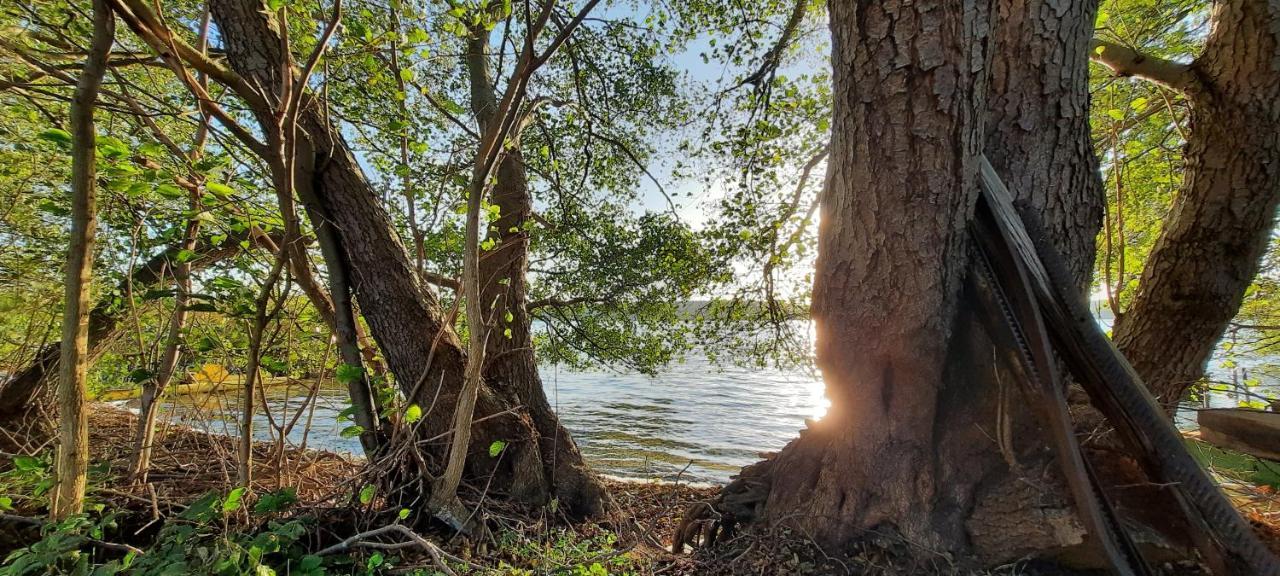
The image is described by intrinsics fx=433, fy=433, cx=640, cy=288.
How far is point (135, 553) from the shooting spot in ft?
5.05

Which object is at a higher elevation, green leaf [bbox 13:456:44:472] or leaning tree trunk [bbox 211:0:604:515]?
leaning tree trunk [bbox 211:0:604:515]

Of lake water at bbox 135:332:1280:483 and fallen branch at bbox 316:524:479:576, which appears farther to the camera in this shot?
lake water at bbox 135:332:1280:483

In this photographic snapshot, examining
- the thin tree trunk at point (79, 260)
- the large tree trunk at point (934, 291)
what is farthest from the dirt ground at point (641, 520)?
the thin tree trunk at point (79, 260)

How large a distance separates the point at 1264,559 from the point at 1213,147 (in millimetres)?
1749

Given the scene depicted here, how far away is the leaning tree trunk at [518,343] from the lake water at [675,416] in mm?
2411

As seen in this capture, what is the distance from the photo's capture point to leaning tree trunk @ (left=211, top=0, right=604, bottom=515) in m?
1.94

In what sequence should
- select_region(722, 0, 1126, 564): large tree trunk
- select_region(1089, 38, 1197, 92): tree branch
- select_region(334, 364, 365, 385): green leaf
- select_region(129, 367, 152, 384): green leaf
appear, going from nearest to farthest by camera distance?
select_region(722, 0, 1126, 564): large tree trunk < select_region(129, 367, 152, 384): green leaf < select_region(334, 364, 365, 385): green leaf < select_region(1089, 38, 1197, 92): tree branch

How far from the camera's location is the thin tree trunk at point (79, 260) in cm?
122

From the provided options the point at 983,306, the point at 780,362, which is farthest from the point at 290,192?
the point at 780,362

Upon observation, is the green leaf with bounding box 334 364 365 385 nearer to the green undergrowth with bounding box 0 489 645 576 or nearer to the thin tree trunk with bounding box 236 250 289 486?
the thin tree trunk with bounding box 236 250 289 486

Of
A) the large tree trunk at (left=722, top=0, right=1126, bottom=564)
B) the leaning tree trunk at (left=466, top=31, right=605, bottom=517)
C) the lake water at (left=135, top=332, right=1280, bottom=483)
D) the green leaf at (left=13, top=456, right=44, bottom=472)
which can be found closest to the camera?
the large tree trunk at (left=722, top=0, right=1126, bottom=564)

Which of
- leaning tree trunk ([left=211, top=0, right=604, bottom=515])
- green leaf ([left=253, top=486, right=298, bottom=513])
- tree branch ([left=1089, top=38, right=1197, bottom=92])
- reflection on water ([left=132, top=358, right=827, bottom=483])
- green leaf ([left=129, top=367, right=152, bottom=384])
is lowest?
reflection on water ([left=132, top=358, right=827, bottom=483])

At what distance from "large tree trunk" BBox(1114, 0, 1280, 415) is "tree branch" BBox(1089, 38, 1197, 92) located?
25 millimetres

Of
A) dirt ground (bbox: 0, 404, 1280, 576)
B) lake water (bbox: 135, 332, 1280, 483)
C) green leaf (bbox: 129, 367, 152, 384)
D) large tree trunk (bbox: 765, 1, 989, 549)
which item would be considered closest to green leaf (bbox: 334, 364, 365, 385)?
dirt ground (bbox: 0, 404, 1280, 576)
